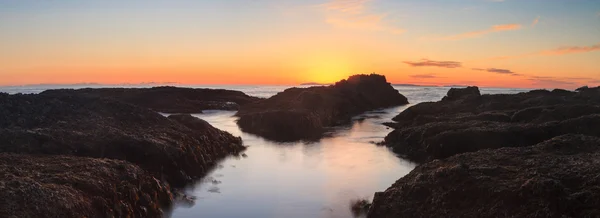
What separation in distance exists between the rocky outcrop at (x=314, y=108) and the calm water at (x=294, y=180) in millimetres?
6967

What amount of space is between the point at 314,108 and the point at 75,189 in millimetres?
47946

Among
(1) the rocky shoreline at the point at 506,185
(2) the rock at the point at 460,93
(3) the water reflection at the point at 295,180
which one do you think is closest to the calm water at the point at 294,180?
(3) the water reflection at the point at 295,180

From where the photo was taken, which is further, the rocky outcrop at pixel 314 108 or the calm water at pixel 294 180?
the rocky outcrop at pixel 314 108

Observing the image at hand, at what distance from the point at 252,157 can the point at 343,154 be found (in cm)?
725

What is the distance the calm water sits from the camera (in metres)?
18.3

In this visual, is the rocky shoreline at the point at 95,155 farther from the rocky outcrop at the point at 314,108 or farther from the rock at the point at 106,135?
the rocky outcrop at the point at 314,108

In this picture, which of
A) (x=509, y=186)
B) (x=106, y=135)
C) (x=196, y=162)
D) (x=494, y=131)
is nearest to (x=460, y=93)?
(x=494, y=131)

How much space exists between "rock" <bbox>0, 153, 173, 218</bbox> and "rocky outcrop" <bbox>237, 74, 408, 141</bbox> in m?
24.8

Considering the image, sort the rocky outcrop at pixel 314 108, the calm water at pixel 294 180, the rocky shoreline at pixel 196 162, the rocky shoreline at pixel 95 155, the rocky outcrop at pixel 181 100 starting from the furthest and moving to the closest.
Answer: the rocky outcrop at pixel 181 100 → the rocky outcrop at pixel 314 108 → the calm water at pixel 294 180 → the rocky shoreline at pixel 95 155 → the rocky shoreline at pixel 196 162

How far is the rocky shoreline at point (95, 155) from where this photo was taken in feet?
41.2

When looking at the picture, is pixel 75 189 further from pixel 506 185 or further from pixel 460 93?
pixel 460 93

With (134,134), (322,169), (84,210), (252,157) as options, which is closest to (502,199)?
(84,210)

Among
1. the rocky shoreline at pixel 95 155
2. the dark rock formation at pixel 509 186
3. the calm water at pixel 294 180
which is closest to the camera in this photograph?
the dark rock formation at pixel 509 186

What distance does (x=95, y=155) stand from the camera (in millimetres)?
19375
